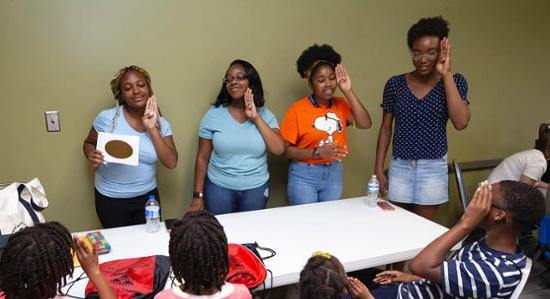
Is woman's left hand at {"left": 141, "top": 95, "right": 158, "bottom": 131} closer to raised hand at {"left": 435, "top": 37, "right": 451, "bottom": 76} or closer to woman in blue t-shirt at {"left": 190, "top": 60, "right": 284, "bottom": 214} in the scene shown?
woman in blue t-shirt at {"left": 190, "top": 60, "right": 284, "bottom": 214}

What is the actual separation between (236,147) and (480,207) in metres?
1.35

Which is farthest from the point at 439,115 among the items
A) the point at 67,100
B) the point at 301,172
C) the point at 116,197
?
the point at 67,100

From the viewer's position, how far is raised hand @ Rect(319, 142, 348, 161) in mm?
2311

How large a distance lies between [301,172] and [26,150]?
1.64 metres

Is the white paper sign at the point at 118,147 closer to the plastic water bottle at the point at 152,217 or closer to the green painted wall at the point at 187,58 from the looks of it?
the plastic water bottle at the point at 152,217

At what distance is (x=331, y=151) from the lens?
7.59 ft

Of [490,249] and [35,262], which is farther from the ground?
[35,262]

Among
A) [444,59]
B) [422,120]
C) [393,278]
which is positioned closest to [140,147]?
[393,278]

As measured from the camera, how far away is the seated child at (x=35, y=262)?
1.12 metres

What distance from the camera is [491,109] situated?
12.1 ft

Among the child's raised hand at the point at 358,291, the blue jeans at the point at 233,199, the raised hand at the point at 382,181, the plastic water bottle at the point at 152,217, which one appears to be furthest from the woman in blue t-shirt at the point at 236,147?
the child's raised hand at the point at 358,291

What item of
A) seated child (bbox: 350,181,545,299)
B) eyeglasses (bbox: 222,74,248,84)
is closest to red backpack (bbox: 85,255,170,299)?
seated child (bbox: 350,181,545,299)

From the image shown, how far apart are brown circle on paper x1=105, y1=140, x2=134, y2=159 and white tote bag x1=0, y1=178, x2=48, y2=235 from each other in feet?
1.14

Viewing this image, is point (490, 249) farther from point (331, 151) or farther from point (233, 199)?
point (233, 199)
